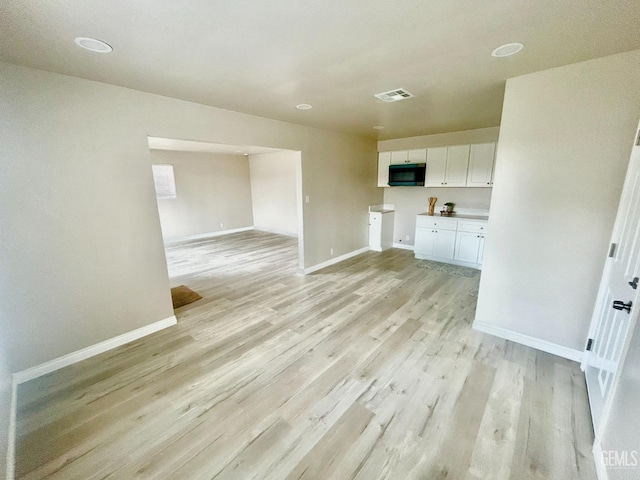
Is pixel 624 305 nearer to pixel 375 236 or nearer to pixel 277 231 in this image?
pixel 375 236

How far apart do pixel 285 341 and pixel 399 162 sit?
4479mm

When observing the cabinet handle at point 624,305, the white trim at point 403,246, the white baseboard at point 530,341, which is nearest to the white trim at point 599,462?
the cabinet handle at point 624,305

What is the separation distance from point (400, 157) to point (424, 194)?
970 mm

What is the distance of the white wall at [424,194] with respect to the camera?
470 centimetres

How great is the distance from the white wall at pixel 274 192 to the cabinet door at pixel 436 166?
3.49m

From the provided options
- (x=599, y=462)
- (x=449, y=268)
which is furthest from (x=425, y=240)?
(x=599, y=462)

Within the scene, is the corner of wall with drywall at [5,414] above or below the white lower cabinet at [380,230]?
below

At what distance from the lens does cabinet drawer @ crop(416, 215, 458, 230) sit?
4832mm

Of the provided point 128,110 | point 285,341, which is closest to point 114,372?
point 285,341

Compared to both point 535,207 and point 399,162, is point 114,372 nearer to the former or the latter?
point 535,207

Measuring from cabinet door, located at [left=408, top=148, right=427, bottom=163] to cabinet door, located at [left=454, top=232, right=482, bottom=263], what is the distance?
167 cm

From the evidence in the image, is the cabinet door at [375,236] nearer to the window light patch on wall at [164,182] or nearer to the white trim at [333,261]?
the white trim at [333,261]

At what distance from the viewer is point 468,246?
4.72 metres

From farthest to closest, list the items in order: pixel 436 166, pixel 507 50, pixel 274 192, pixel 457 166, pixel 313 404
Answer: pixel 274 192
pixel 436 166
pixel 457 166
pixel 313 404
pixel 507 50
